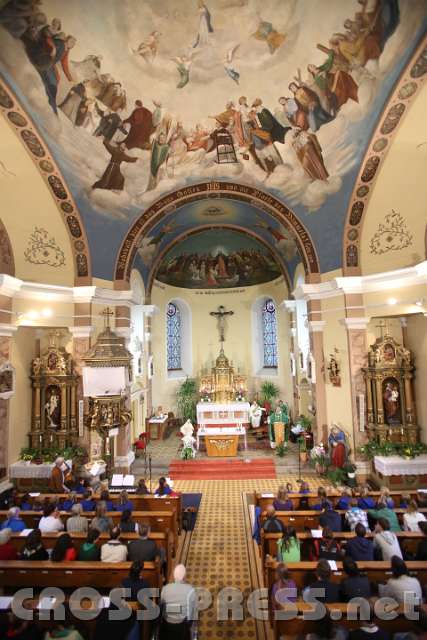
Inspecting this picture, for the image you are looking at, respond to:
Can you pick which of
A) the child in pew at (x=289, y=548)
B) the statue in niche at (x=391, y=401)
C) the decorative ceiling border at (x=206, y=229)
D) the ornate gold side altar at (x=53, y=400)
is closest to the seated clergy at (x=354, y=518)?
the child in pew at (x=289, y=548)

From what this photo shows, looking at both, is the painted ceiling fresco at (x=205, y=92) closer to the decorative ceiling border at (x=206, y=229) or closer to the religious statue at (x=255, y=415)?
the decorative ceiling border at (x=206, y=229)

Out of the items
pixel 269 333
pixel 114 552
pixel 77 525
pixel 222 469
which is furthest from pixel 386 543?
pixel 269 333

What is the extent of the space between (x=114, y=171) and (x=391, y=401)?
11595mm

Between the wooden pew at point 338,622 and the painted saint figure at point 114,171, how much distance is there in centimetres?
1171

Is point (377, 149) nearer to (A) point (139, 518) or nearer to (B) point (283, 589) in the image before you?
(B) point (283, 589)

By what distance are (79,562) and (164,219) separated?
12346 mm

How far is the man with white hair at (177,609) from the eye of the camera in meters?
4.54

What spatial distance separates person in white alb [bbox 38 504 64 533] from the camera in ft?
22.3


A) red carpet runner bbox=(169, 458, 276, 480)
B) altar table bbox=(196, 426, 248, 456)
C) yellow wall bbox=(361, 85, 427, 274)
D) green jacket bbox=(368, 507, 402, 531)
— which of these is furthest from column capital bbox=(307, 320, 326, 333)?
green jacket bbox=(368, 507, 402, 531)

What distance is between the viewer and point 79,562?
565cm

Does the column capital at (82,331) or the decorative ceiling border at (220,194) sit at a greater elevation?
the decorative ceiling border at (220,194)

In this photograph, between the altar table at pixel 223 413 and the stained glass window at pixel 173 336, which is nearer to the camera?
the altar table at pixel 223 413

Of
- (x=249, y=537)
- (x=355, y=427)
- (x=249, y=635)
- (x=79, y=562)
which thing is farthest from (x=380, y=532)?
(x=355, y=427)

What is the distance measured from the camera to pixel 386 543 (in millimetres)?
5945
